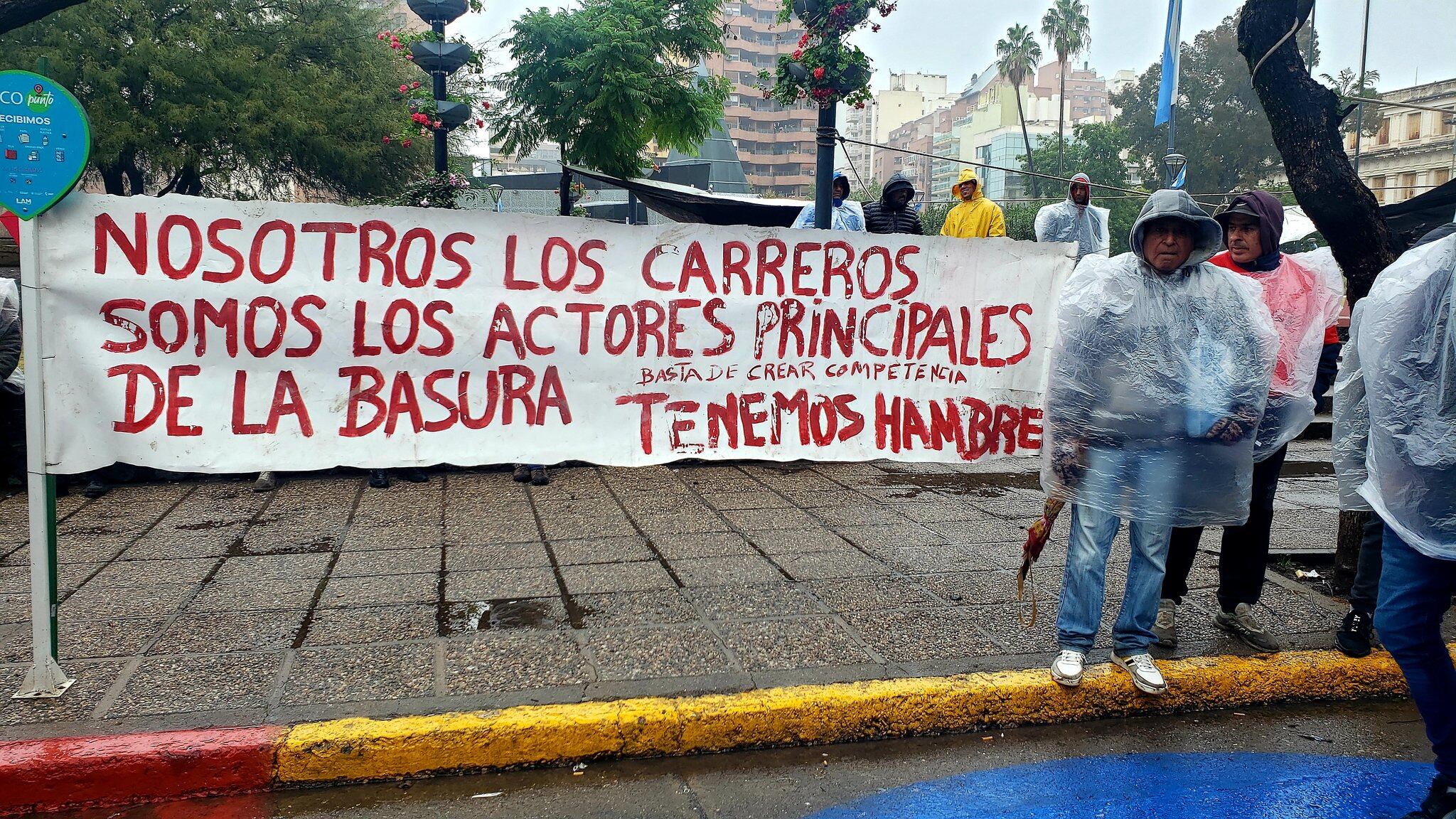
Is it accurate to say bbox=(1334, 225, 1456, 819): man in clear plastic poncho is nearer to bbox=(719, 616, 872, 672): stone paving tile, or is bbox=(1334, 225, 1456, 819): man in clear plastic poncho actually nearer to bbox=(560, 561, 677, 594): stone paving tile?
bbox=(719, 616, 872, 672): stone paving tile

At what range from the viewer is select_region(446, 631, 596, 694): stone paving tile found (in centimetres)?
343

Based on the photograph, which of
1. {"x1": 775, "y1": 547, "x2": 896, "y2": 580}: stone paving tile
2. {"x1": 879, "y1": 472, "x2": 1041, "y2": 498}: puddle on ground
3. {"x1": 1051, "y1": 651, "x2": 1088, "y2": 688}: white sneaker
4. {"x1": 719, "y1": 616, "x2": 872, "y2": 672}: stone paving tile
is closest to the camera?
{"x1": 1051, "y1": 651, "x2": 1088, "y2": 688}: white sneaker

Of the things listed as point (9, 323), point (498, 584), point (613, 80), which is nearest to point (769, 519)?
point (498, 584)

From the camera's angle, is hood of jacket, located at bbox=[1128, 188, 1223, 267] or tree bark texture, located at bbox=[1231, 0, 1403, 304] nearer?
hood of jacket, located at bbox=[1128, 188, 1223, 267]

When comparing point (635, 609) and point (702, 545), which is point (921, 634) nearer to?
point (635, 609)

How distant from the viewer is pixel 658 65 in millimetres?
11297

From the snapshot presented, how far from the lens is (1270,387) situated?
3.82m

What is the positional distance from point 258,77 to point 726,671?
2281 centimetres

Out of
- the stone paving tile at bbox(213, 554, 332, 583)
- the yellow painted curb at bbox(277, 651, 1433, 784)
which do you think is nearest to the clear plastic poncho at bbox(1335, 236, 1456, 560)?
the yellow painted curb at bbox(277, 651, 1433, 784)

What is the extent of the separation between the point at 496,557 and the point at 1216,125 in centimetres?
5054

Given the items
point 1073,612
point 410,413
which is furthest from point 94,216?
point 1073,612

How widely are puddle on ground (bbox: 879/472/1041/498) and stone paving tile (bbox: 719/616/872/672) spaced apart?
108 inches

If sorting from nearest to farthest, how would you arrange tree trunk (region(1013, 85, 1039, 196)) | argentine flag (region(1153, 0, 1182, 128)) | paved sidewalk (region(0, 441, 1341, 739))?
paved sidewalk (region(0, 441, 1341, 739)) < argentine flag (region(1153, 0, 1182, 128)) < tree trunk (region(1013, 85, 1039, 196))

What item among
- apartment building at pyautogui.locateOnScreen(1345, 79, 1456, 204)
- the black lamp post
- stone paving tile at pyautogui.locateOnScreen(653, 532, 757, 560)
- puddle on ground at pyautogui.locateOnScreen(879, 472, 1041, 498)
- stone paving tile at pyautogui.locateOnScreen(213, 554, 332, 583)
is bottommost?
stone paving tile at pyautogui.locateOnScreen(213, 554, 332, 583)
